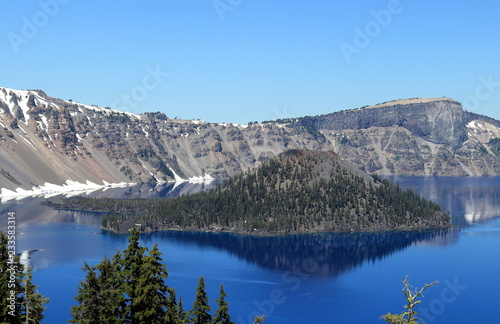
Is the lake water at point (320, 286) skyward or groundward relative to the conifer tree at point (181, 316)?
groundward

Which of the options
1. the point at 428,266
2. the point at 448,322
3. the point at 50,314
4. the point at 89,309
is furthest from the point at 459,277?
the point at 89,309

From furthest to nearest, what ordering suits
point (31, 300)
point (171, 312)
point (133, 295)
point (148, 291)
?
1. point (171, 312)
2. point (31, 300)
3. point (133, 295)
4. point (148, 291)

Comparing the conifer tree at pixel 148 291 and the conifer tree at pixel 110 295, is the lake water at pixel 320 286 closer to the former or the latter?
the conifer tree at pixel 110 295

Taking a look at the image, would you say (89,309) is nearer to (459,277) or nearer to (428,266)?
(459,277)

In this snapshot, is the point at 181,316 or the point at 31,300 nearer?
the point at 31,300

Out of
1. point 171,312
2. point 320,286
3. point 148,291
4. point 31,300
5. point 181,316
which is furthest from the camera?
point 320,286

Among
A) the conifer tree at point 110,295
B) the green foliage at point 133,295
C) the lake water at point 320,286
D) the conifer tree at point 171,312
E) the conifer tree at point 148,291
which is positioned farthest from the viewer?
the lake water at point 320,286

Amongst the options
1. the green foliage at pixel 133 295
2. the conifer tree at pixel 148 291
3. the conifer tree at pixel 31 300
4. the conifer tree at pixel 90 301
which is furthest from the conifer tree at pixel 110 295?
the conifer tree at pixel 31 300

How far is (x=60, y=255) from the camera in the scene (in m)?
199

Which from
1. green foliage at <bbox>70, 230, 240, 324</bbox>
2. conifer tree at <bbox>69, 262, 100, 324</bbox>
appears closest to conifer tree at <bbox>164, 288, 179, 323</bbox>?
green foliage at <bbox>70, 230, 240, 324</bbox>

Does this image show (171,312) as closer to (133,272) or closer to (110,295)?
(110,295)

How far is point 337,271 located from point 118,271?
421ft

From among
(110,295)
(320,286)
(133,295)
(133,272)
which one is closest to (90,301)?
(110,295)

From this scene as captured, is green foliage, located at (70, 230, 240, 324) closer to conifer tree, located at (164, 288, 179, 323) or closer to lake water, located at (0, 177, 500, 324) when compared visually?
conifer tree, located at (164, 288, 179, 323)
